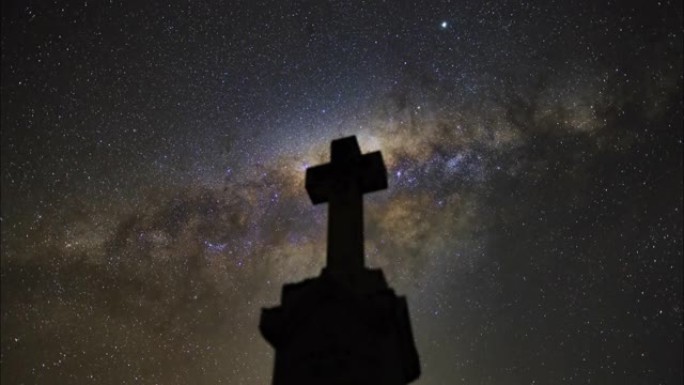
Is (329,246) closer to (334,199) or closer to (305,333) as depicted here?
(334,199)

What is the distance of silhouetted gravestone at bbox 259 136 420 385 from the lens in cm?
936

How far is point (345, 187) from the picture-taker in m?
11.8

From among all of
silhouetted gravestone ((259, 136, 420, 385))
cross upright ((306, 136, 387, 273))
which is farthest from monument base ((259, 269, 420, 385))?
cross upright ((306, 136, 387, 273))

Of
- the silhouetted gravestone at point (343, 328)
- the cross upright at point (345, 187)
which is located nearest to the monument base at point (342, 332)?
the silhouetted gravestone at point (343, 328)

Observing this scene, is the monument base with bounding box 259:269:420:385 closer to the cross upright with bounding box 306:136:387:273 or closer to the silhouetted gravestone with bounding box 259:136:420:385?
the silhouetted gravestone with bounding box 259:136:420:385

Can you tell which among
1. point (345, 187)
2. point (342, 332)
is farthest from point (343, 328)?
point (345, 187)

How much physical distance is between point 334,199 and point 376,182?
34.9 inches

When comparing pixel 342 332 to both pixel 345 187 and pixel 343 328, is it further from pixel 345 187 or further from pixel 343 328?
pixel 345 187

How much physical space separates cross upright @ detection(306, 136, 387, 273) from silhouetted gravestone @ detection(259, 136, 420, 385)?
0.10ft

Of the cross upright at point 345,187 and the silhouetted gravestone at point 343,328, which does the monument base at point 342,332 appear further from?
the cross upright at point 345,187

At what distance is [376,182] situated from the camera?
466 inches

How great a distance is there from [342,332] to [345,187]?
313 cm

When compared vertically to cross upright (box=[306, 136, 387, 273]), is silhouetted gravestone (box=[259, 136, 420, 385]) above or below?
below

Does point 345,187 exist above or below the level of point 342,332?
above
